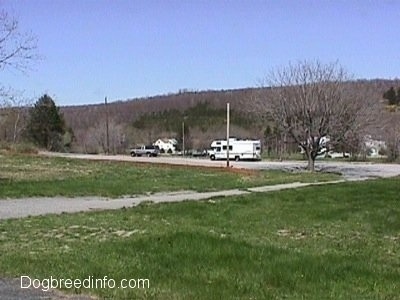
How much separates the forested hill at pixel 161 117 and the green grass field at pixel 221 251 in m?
101

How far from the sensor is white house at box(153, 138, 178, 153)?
4971 inches

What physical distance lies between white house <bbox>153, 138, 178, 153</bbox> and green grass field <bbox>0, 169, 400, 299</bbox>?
10823cm

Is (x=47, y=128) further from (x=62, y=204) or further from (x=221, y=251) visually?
(x=221, y=251)

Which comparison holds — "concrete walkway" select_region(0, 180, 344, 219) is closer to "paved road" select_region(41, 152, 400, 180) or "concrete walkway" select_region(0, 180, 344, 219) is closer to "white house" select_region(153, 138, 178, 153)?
"paved road" select_region(41, 152, 400, 180)

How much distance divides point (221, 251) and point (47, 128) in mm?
90219

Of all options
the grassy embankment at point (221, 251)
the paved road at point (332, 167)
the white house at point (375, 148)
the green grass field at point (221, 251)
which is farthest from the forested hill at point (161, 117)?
the green grass field at point (221, 251)

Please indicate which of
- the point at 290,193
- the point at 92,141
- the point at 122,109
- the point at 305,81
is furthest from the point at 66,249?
the point at 122,109

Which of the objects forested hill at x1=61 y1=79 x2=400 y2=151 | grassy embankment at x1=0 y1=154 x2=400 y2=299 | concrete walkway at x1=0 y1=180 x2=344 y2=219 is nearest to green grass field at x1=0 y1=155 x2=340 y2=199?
concrete walkway at x1=0 y1=180 x2=344 y2=219

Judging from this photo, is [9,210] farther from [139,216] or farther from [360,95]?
[360,95]

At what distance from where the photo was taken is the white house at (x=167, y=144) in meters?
126

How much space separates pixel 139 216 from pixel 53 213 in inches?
102

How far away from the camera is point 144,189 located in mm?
26875

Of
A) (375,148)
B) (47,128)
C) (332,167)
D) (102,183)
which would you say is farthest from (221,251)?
(47,128)

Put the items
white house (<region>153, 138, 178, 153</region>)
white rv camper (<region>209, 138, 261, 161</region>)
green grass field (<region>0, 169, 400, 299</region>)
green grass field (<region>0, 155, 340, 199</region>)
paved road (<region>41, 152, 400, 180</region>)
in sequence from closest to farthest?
green grass field (<region>0, 169, 400, 299</region>) → green grass field (<region>0, 155, 340, 199</region>) → paved road (<region>41, 152, 400, 180</region>) → white rv camper (<region>209, 138, 261, 161</region>) → white house (<region>153, 138, 178, 153</region>)
